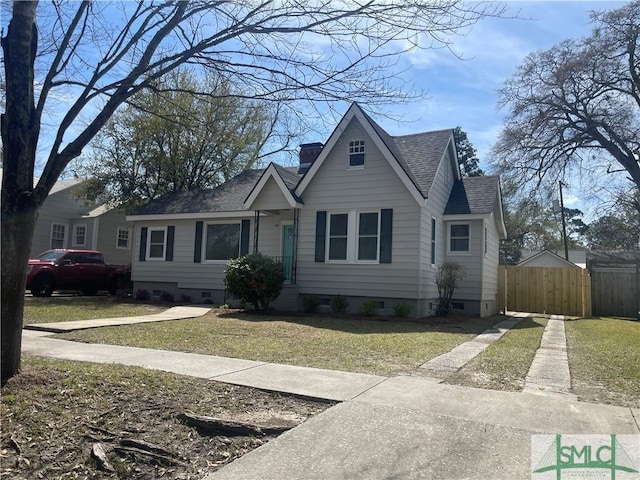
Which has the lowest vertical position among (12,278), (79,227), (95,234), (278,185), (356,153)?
(12,278)

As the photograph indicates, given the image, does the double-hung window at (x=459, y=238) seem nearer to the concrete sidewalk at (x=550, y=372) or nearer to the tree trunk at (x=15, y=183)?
the concrete sidewalk at (x=550, y=372)

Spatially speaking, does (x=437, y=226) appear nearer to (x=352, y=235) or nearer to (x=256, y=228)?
(x=352, y=235)

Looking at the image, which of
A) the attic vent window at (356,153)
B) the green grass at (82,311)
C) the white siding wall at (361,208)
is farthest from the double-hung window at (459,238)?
the green grass at (82,311)

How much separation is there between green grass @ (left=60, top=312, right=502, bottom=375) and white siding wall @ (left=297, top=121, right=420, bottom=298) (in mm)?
1762

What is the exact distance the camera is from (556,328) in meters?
14.0

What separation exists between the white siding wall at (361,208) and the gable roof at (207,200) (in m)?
2.93

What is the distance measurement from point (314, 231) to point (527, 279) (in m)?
10.0

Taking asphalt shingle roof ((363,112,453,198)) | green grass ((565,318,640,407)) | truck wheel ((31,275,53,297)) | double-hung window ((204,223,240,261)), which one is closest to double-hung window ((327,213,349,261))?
asphalt shingle roof ((363,112,453,198))

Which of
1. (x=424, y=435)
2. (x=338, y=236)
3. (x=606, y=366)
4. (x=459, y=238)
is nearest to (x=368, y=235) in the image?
(x=338, y=236)

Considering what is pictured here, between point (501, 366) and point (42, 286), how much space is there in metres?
17.5

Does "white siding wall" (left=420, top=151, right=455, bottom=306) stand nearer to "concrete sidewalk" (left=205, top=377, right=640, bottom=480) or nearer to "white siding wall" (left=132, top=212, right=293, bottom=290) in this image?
"white siding wall" (left=132, top=212, right=293, bottom=290)

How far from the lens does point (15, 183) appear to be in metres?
4.89

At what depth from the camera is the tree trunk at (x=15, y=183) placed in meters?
4.84

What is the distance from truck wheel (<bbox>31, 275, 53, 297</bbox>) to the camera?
1838cm
